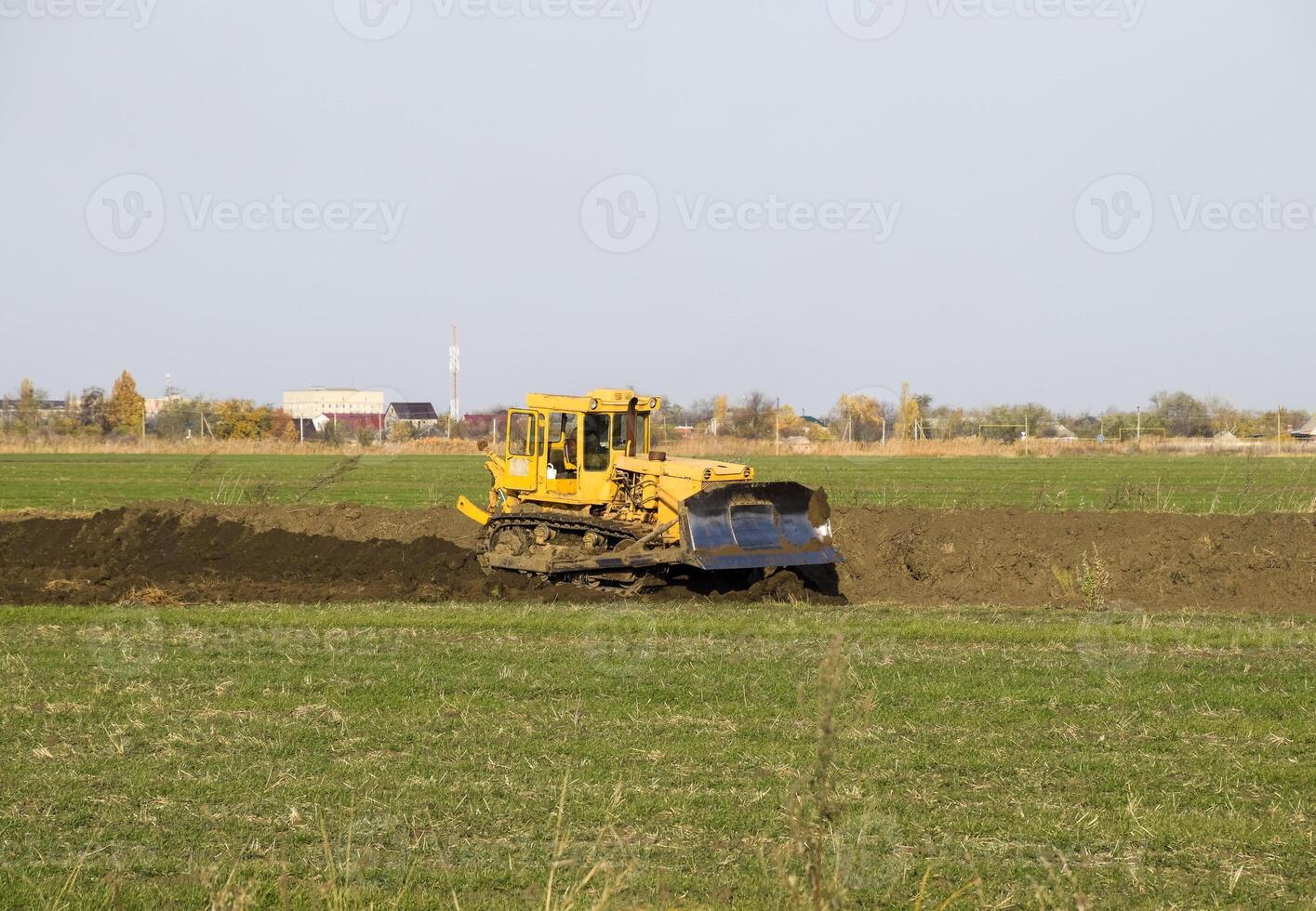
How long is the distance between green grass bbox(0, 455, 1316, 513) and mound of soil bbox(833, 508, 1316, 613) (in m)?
5.75

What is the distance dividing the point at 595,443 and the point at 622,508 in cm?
104

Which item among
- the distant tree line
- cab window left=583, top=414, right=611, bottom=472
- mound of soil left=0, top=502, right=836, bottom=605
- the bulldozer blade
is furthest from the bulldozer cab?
the distant tree line

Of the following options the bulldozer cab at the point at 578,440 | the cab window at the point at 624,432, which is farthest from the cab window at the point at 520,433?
the cab window at the point at 624,432

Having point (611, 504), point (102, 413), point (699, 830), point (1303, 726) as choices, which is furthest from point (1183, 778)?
point (102, 413)

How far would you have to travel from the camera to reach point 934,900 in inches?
242

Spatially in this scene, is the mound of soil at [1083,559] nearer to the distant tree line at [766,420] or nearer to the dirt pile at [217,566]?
the dirt pile at [217,566]

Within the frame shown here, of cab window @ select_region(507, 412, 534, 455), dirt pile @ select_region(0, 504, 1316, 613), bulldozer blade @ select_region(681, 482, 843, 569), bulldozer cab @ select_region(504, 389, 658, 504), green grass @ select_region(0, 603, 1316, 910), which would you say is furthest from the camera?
cab window @ select_region(507, 412, 534, 455)

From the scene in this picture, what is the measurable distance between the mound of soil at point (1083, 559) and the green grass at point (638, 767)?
15.7 feet

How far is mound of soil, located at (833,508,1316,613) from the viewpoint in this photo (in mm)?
18891

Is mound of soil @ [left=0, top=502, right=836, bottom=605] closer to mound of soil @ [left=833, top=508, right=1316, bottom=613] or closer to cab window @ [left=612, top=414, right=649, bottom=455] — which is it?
cab window @ [left=612, top=414, right=649, bottom=455]

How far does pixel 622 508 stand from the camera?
1845 centimetres

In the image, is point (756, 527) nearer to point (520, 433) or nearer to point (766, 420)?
point (520, 433)

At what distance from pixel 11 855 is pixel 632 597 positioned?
1135 cm

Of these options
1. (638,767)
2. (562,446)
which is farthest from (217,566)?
(638,767)
